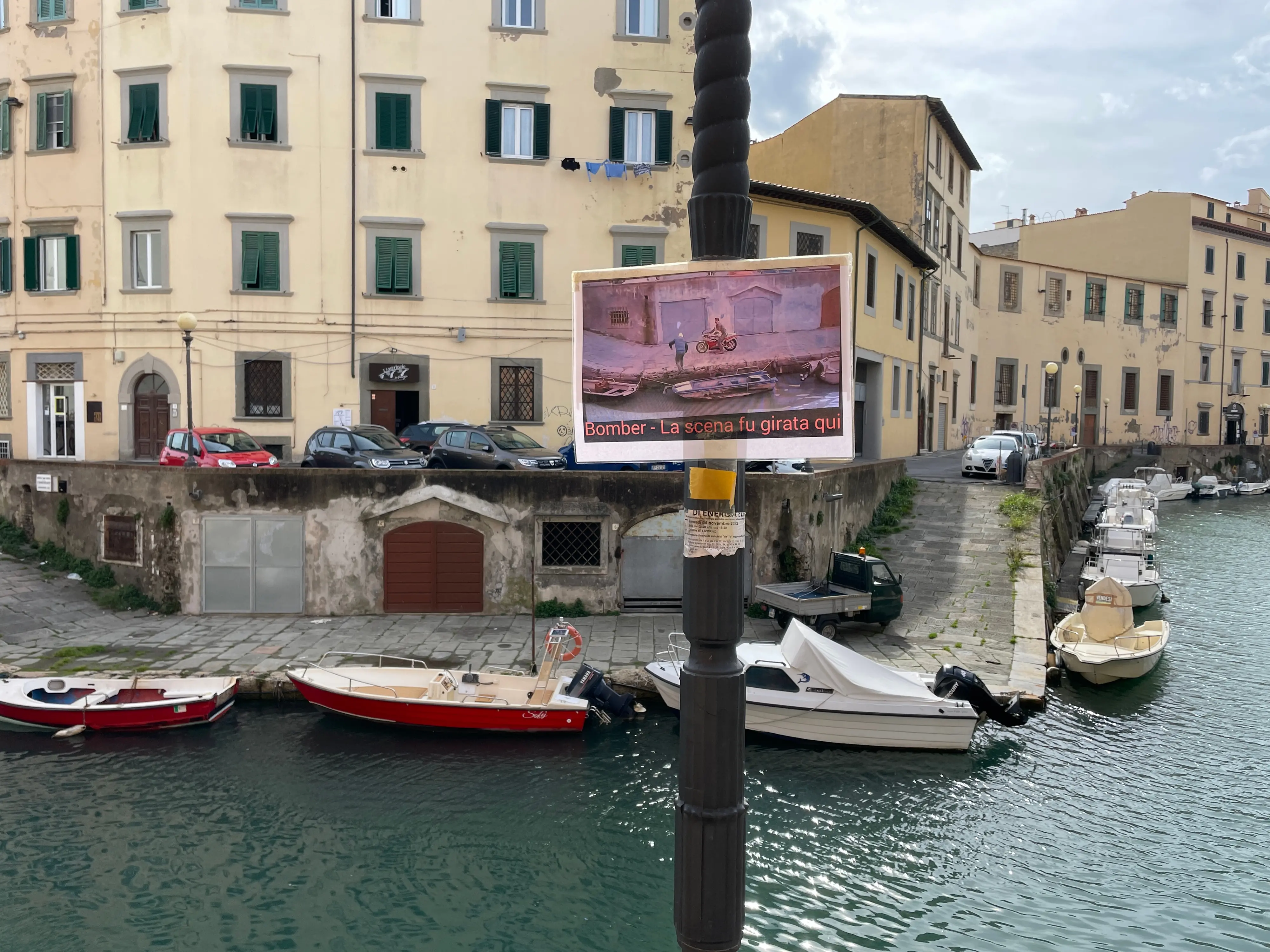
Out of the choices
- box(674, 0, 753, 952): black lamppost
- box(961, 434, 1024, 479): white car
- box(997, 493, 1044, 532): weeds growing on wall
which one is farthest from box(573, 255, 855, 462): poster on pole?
box(961, 434, 1024, 479): white car

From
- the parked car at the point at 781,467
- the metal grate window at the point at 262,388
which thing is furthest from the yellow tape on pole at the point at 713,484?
the metal grate window at the point at 262,388

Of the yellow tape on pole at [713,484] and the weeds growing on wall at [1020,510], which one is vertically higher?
the yellow tape on pole at [713,484]

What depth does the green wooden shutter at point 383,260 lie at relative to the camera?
1093 inches

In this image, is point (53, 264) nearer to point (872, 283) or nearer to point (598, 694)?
point (598, 694)

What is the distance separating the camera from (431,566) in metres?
19.4

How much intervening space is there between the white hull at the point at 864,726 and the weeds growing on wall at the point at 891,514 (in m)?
8.23

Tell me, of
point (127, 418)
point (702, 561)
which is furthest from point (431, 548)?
point (702, 561)

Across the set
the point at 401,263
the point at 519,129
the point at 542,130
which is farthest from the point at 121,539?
the point at 542,130

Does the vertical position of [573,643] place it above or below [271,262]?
below

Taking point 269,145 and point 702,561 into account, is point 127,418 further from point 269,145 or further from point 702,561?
point 702,561

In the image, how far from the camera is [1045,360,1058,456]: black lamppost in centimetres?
3331

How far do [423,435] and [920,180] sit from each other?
24.0 metres

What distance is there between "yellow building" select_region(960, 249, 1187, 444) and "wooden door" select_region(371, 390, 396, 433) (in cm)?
3197

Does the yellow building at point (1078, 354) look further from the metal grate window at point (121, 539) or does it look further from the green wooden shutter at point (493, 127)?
the metal grate window at point (121, 539)
